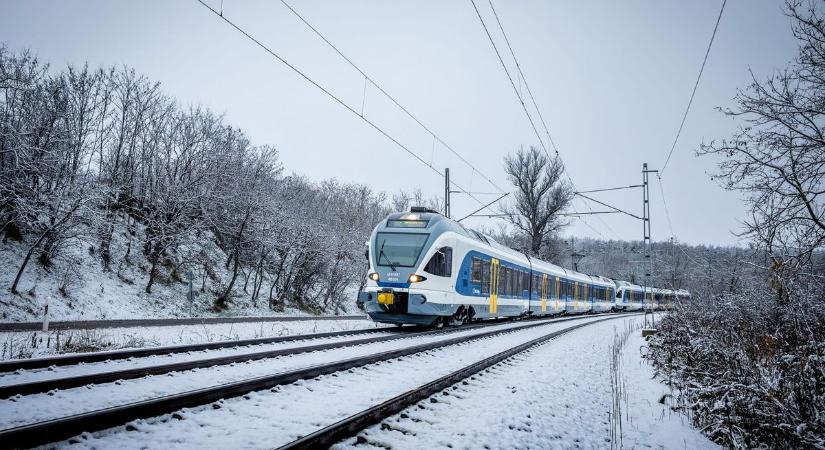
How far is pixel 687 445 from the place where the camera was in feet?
15.7

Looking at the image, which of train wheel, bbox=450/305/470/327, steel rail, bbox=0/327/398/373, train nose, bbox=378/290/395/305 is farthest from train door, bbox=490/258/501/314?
steel rail, bbox=0/327/398/373

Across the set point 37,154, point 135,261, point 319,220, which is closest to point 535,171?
point 319,220

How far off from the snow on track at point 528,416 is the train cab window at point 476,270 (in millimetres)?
6901

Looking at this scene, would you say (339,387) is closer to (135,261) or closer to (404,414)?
(404,414)

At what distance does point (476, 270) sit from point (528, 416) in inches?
411

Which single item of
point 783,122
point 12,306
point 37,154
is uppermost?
point 37,154

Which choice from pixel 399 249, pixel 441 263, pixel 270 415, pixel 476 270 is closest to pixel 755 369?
pixel 270 415

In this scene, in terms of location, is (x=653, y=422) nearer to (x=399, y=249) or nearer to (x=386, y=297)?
(x=386, y=297)

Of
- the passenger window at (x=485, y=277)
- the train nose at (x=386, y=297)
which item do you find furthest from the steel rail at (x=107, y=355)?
the passenger window at (x=485, y=277)

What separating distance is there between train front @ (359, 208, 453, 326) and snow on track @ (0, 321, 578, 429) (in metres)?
5.25

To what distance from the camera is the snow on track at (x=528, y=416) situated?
4.18 m

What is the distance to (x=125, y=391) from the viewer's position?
5051mm

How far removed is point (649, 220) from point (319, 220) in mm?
21418

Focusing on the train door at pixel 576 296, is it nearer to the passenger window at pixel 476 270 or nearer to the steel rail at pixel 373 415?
the passenger window at pixel 476 270
